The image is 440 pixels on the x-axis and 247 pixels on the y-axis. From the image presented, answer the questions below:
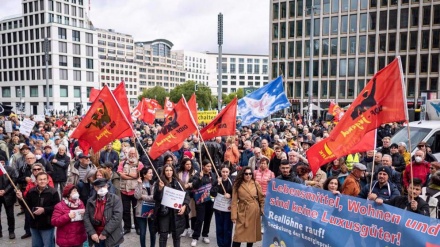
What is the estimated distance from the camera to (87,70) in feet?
259

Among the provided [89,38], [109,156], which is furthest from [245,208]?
[89,38]

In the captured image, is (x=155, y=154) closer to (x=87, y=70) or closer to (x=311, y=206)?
(x=311, y=206)

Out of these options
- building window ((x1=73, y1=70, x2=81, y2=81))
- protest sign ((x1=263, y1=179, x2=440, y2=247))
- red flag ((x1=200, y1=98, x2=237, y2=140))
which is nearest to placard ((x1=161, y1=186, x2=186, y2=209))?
protest sign ((x1=263, y1=179, x2=440, y2=247))

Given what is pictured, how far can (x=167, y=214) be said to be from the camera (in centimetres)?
630

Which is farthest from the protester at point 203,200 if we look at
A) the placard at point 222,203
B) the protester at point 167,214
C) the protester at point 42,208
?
the protester at point 42,208

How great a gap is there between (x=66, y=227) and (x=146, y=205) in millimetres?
1436

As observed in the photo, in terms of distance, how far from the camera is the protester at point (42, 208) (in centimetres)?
596

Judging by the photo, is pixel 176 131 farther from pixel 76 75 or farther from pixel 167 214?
pixel 76 75

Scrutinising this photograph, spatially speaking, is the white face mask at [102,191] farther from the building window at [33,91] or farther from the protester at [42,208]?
the building window at [33,91]

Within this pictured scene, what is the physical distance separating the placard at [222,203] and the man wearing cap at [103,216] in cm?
181

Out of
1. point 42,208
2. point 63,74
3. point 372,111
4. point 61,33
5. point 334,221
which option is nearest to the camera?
point 334,221

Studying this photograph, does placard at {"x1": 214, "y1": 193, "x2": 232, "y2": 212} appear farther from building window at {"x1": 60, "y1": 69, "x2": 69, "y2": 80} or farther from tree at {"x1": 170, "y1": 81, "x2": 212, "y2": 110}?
tree at {"x1": 170, "y1": 81, "x2": 212, "y2": 110}

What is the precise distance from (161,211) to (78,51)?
79.0m

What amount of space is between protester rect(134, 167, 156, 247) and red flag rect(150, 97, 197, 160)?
0.80 m
